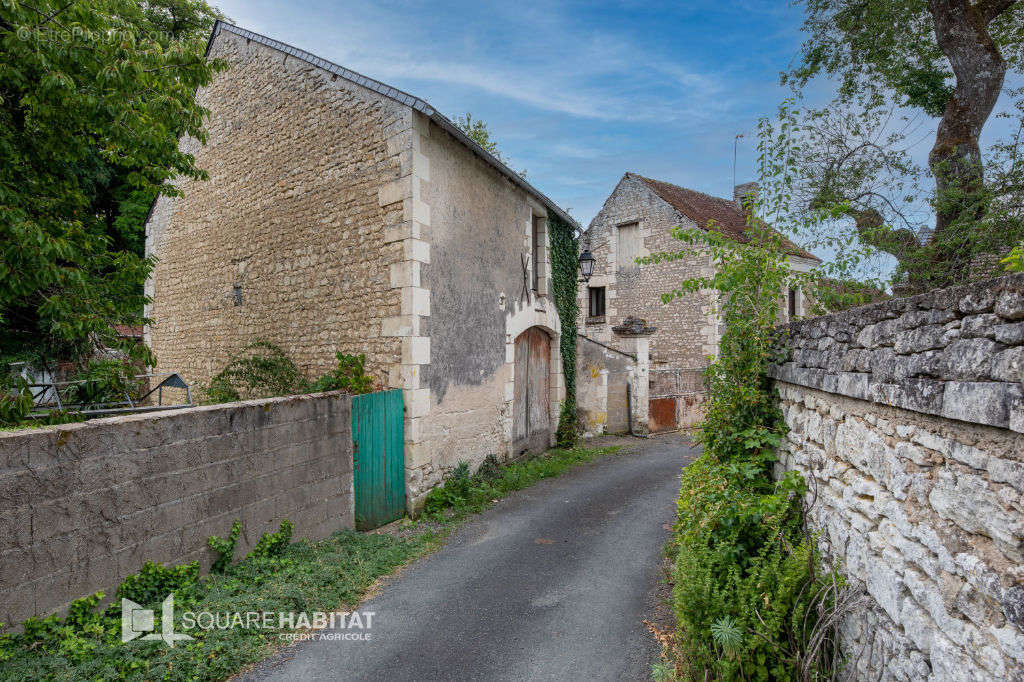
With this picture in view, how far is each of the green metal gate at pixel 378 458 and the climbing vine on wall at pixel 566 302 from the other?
4.47 meters

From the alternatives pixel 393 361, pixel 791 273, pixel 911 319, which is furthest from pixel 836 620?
pixel 393 361

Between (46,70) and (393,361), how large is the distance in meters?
4.04

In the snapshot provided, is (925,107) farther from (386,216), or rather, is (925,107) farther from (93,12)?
(93,12)

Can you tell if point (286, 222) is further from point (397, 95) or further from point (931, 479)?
point (931, 479)

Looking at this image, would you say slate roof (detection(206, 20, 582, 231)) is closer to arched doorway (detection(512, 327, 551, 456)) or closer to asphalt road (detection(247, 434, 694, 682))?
arched doorway (detection(512, 327, 551, 456))

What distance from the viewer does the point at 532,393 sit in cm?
946

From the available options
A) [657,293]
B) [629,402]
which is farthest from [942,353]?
[657,293]

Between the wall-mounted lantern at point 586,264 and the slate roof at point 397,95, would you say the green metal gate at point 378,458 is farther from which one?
the wall-mounted lantern at point 586,264

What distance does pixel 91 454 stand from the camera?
3.45 metres

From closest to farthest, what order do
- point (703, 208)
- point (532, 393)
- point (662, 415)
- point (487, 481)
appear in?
point (487, 481)
point (532, 393)
point (662, 415)
point (703, 208)

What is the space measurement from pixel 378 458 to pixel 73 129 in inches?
177

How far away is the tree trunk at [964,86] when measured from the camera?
601 cm

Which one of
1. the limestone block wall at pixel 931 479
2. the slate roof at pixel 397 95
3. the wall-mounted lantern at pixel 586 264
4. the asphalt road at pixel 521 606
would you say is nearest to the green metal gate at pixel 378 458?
the asphalt road at pixel 521 606

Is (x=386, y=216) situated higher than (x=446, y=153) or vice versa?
Answer: (x=446, y=153)
